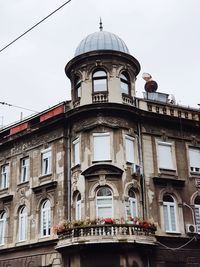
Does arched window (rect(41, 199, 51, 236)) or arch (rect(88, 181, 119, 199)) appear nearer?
arch (rect(88, 181, 119, 199))

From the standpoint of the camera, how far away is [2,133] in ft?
103

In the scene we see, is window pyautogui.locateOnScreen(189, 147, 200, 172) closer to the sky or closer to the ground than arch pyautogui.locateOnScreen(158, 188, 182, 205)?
closer to the sky

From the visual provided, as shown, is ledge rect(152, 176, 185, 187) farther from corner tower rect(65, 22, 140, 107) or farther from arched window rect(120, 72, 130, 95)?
arched window rect(120, 72, 130, 95)

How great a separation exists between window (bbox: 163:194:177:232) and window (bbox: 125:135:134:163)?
121 inches

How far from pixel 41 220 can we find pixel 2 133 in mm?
7884

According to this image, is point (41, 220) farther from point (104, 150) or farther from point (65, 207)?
point (104, 150)

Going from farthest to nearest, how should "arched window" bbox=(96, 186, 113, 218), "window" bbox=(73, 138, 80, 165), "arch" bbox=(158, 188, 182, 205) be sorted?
"window" bbox=(73, 138, 80, 165)
"arch" bbox=(158, 188, 182, 205)
"arched window" bbox=(96, 186, 113, 218)

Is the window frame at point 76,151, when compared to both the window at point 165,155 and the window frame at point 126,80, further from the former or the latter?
the window at point 165,155

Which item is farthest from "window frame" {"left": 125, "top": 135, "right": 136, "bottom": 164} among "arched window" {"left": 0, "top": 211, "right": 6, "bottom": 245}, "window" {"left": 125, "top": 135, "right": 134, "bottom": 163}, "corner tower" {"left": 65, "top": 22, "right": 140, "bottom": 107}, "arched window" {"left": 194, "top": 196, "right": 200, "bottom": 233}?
"arched window" {"left": 0, "top": 211, "right": 6, "bottom": 245}

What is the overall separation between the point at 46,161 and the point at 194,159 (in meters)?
9.28

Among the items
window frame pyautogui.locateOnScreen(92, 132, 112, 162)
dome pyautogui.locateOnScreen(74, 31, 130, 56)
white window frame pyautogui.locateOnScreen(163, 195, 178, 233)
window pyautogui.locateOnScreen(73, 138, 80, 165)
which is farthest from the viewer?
dome pyautogui.locateOnScreen(74, 31, 130, 56)

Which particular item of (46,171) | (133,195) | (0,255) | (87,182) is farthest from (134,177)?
(0,255)

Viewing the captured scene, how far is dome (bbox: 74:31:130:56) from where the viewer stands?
1067 inches

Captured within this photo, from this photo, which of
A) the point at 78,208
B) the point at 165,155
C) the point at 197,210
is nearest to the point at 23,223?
the point at 78,208
